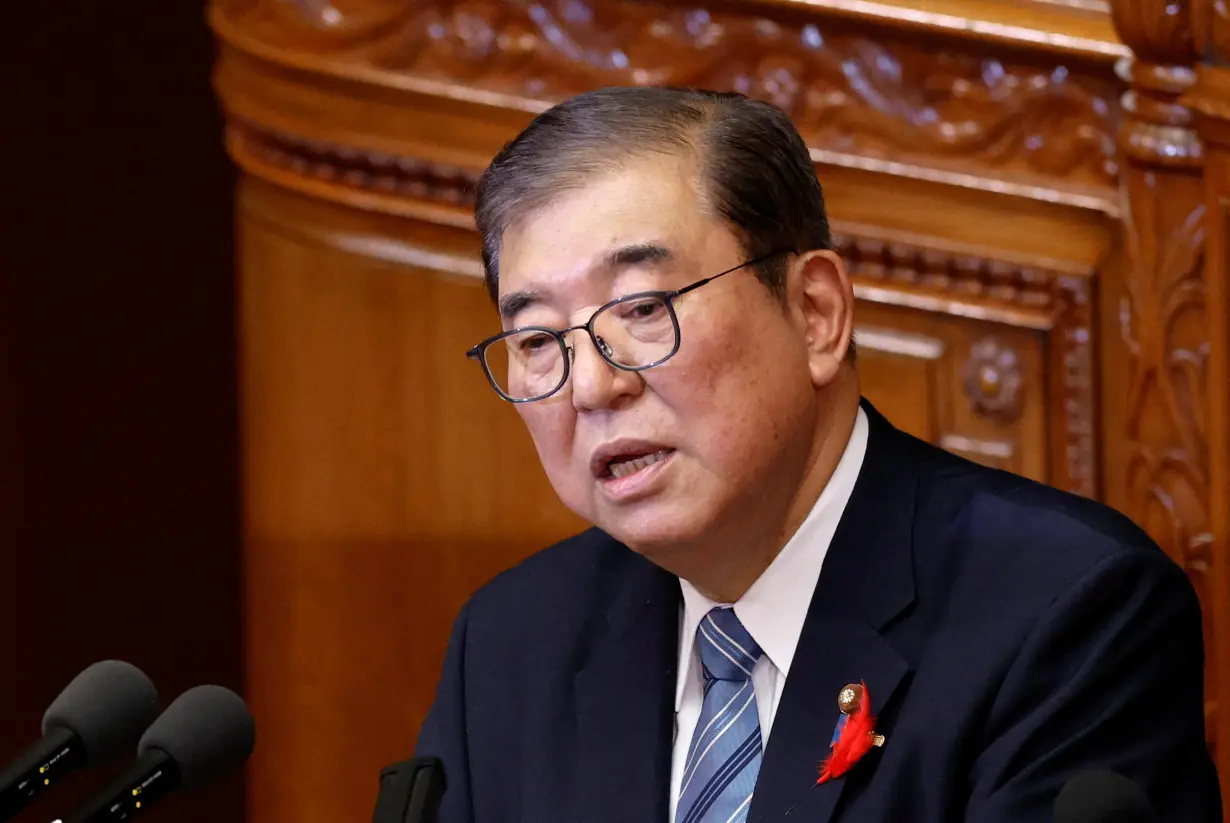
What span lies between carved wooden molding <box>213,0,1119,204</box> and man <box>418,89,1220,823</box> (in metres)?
0.77

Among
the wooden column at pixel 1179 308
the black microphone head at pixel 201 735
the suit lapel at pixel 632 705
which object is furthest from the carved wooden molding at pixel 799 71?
the black microphone head at pixel 201 735

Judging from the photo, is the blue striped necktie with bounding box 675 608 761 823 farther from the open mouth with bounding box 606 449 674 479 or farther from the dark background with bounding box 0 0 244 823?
the dark background with bounding box 0 0 244 823

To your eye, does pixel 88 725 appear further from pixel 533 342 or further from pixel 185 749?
pixel 533 342

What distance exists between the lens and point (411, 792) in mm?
1490

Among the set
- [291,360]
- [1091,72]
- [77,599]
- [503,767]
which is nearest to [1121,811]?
[503,767]

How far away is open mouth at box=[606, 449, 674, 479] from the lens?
186 cm

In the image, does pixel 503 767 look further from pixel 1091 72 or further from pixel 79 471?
pixel 79 471

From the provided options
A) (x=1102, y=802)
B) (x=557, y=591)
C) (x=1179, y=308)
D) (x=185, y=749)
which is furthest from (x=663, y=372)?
(x=1179, y=308)

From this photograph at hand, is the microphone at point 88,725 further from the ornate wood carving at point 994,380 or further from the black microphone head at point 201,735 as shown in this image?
the ornate wood carving at point 994,380

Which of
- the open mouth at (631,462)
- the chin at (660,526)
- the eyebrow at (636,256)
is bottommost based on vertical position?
the chin at (660,526)

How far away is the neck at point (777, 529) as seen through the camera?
1946 mm

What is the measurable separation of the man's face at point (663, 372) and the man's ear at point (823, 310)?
0.18ft

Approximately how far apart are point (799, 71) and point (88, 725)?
1.56m

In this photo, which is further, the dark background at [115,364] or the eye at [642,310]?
the dark background at [115,364]
